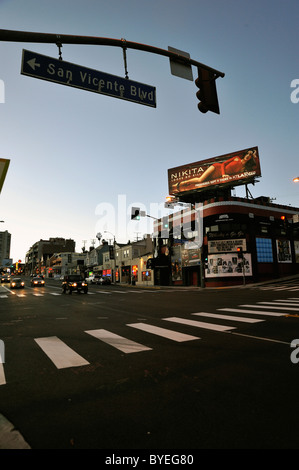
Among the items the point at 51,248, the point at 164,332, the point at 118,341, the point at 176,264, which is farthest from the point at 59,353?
the point at 51,248

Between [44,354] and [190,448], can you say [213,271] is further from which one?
[190,448]

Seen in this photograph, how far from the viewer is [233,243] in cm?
3212

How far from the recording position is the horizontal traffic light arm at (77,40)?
539 cm

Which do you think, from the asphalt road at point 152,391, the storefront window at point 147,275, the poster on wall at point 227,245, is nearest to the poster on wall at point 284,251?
the poster on wall at point 227,245

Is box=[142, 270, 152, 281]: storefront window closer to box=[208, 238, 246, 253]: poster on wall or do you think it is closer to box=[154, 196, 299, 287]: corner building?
box=[154, 196, 299, 287]: corner building

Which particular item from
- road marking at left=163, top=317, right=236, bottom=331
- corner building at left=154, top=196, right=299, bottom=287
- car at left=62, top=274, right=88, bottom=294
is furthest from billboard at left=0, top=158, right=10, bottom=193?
corner building at left=154, top=196, right=299, bottom=287

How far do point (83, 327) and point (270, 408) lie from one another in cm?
652

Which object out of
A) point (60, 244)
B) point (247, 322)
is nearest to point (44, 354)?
point (247, 322)

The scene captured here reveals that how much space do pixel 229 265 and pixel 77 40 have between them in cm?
2933

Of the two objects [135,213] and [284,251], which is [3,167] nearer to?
[135,213]

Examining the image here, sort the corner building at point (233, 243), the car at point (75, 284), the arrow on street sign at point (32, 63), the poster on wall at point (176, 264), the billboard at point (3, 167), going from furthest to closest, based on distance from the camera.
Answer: the poster on wall at point (176, 264)
the corner building at point (233, 243)
the car at point (75, 284)
the arrow on street sign at point (32, 63)
the billboard at point (3, 167)

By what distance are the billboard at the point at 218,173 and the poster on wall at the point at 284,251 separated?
33.2ft

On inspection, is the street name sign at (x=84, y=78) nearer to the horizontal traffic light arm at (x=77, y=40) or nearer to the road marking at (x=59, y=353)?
the horizontal traffic light arm at (x=77, y=40)

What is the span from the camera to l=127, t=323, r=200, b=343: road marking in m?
6.54
